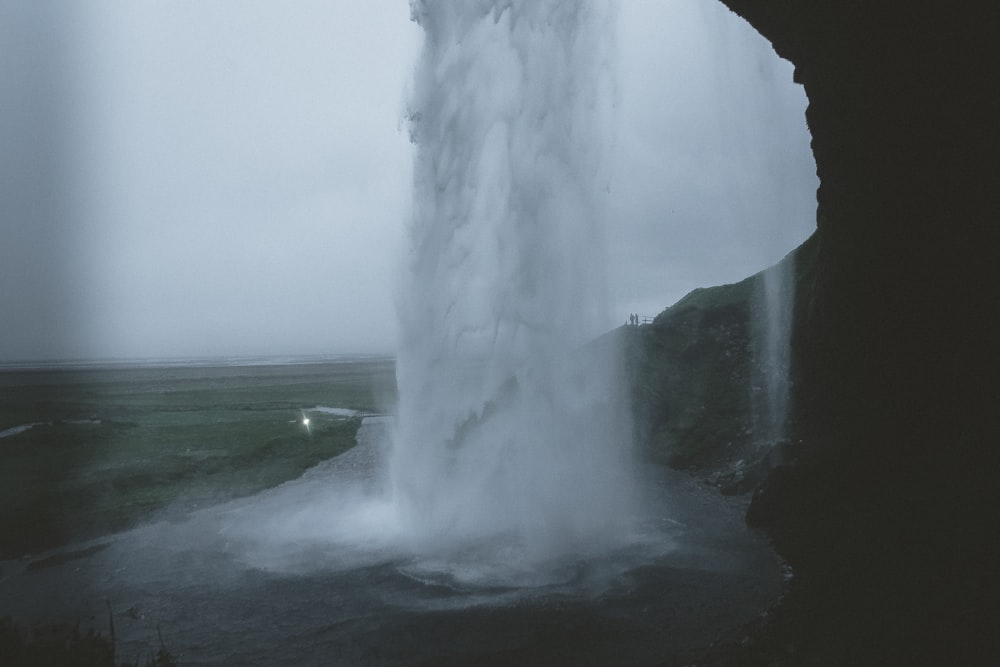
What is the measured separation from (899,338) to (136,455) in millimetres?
40189

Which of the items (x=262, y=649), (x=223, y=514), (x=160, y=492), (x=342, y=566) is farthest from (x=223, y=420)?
(x=262, y=649)

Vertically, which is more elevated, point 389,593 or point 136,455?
point 136,455

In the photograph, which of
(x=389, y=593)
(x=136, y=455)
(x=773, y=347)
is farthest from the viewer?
(x=773, y=347)

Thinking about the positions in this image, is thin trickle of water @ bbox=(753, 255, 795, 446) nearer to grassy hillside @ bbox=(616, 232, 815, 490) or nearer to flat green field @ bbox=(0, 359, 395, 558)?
grassy hillside @ bbox=(616, 232, 815, 490)

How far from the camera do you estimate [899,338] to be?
15312 mm

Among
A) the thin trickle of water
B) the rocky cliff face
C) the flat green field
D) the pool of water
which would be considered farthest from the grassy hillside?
the flat green field

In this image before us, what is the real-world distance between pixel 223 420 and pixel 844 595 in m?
49.8

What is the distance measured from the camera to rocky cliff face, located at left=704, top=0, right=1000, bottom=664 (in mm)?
10531

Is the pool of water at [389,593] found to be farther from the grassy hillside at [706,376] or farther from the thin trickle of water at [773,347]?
the thin trickle of water at [773,347]

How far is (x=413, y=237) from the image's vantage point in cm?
2328

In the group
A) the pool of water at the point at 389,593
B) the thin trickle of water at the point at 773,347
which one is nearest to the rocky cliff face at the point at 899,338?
the pool of water at the point at 389,593

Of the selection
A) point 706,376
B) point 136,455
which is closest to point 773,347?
point 706,376

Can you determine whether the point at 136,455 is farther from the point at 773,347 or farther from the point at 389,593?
the point at 773,347

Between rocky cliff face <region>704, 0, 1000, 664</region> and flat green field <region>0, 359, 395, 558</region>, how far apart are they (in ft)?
81.7
